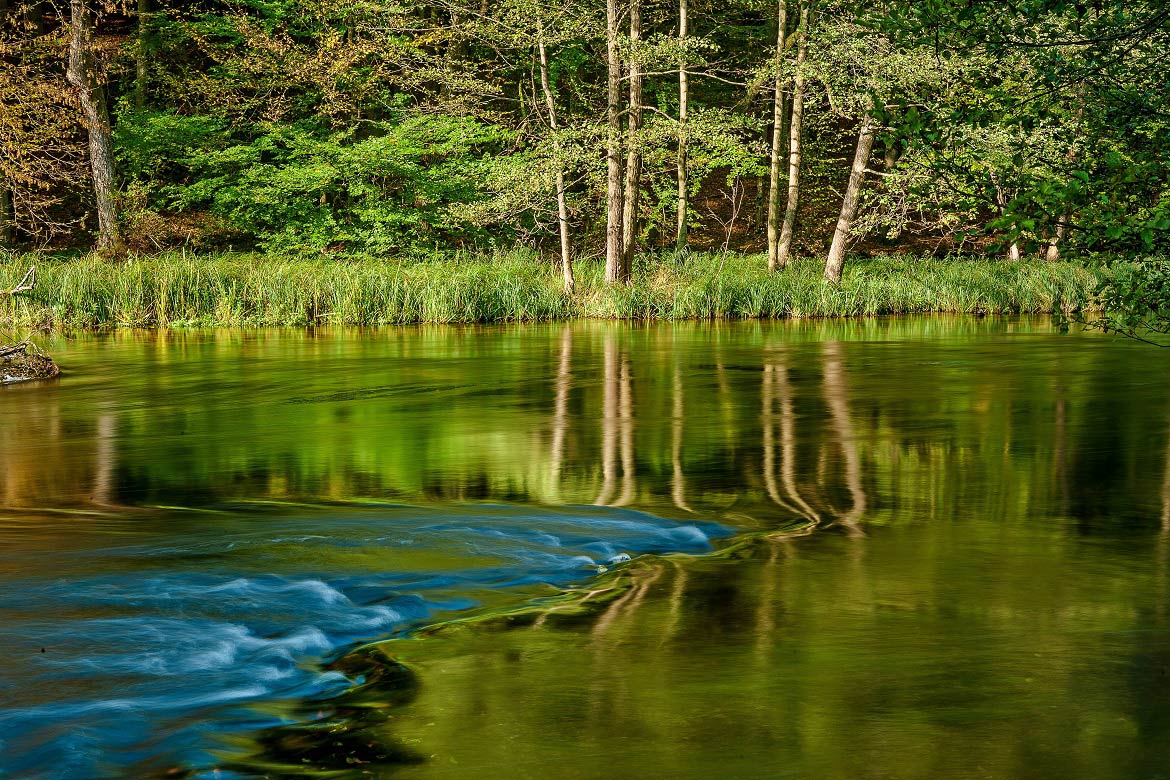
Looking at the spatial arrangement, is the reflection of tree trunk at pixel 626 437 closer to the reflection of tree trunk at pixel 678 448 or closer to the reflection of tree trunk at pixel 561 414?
the reflection of tree trunk at pixel 678 448

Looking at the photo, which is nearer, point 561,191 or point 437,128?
point 561,191

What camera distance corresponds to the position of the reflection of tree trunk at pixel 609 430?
7880mm

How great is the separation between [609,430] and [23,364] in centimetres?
720

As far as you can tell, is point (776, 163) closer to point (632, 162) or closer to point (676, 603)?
point (632, 162)

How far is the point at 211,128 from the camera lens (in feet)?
97.8

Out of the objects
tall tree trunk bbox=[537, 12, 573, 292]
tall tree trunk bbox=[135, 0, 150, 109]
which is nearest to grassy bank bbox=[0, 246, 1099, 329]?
tall tree trunk bbox=[537, 12, 573, 292]

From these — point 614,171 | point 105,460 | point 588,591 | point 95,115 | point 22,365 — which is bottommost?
point 588,591

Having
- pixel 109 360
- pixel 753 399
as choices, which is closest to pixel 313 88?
pixel 109 360

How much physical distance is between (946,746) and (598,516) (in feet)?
11.2

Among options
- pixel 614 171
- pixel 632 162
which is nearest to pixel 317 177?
pixel 632 162

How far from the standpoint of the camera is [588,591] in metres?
5.47

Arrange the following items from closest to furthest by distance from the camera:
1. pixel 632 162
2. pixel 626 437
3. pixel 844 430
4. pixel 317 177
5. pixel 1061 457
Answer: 1. pixel 1061 457
2. pixel 626 437
3. pixel 844 430
4. pixel 632 162
5. pixel 317 177

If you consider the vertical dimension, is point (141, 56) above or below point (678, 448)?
above

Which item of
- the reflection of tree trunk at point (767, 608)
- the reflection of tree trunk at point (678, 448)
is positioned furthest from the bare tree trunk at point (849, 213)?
the reflection of tree trunk at point (767, 608)
